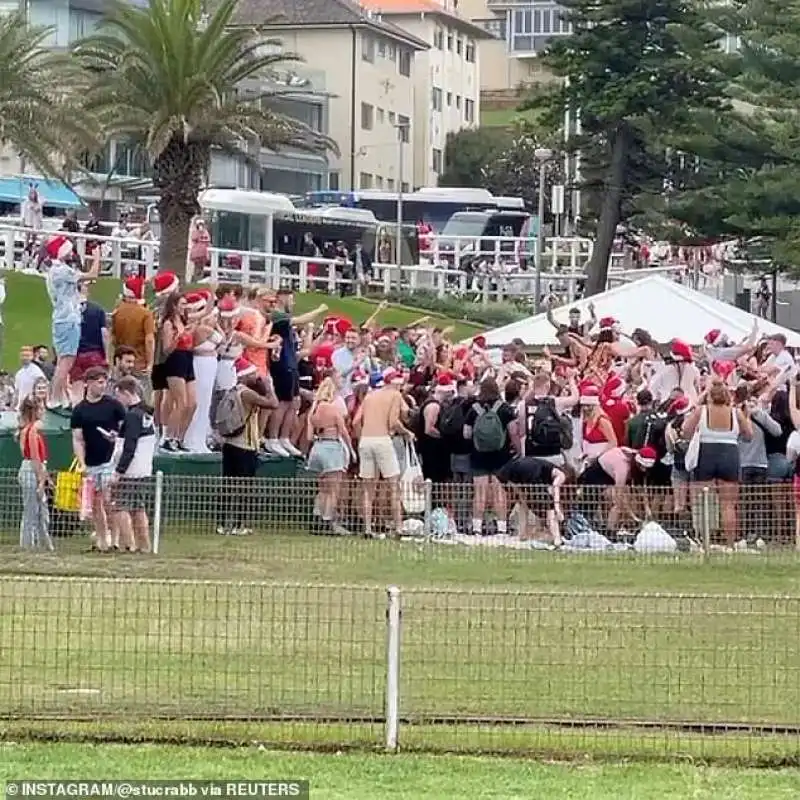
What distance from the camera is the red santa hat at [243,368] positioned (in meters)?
20.5

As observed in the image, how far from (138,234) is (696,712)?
35.3 meters

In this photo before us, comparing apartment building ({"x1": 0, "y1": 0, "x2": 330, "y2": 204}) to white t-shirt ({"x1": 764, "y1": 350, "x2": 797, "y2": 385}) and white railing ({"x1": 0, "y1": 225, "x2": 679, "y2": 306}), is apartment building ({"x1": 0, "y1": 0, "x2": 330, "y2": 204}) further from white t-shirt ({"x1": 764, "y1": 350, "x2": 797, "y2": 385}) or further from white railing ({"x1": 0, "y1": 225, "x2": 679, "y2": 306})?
white t-shirt ({"x1": 764, "y1": 350, "x2": 797, "y2": 385})

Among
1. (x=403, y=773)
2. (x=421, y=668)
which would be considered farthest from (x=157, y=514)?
Result: (x=403, y=773)

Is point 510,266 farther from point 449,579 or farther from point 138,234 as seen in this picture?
point 449,579

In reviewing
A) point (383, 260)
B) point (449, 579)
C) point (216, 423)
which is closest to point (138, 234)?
point (383, 260)

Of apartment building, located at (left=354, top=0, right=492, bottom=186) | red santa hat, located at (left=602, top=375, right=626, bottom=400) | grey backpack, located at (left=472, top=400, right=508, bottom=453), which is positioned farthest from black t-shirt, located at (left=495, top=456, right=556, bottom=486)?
apartment building, located at (left=354, top=0, right=492, bottom=186)

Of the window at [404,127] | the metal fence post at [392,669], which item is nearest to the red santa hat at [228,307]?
the metal fence post at [392,669]

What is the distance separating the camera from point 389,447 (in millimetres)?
20234

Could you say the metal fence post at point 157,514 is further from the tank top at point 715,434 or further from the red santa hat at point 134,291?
the tank top at point 715,434

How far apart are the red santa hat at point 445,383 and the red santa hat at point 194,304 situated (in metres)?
2.61

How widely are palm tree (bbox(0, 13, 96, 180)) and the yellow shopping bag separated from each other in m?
21.0

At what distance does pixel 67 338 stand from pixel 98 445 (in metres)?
3.25

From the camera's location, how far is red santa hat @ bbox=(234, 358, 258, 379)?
20531mm

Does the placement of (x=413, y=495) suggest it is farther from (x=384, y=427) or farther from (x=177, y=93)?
(x=177, y=93)
